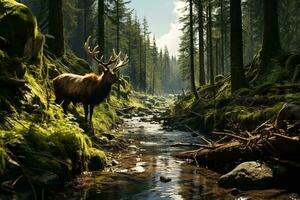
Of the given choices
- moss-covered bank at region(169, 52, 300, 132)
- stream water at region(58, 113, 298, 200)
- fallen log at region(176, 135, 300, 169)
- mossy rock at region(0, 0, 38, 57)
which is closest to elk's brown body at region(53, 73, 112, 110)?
stream water at region(58, 113, 298, 200)

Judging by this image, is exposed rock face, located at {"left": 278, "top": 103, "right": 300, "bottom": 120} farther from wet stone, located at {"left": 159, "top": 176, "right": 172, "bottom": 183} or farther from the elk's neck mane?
the elk's neck mane

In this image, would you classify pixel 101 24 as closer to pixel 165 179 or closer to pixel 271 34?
pixel 271 34

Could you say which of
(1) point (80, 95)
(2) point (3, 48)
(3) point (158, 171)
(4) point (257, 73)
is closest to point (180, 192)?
(3) point (158, 171)

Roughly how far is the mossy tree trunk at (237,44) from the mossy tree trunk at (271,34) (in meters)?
1.67

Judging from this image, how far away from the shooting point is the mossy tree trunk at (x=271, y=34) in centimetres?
2105

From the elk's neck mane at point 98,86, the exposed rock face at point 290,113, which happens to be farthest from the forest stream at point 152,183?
the elk's neck mane at point 98,86

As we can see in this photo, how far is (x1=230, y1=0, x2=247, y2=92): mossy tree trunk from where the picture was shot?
65.4 feet

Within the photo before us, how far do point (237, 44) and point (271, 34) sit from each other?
2.19 m

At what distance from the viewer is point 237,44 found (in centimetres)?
2020

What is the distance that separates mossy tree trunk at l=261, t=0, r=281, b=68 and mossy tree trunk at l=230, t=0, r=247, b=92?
1.67 m

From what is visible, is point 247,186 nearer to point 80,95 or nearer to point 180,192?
point 180,192

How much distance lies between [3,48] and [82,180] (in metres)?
3.97

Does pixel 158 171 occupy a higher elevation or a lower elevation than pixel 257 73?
lower

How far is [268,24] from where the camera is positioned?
2119 centimetres
